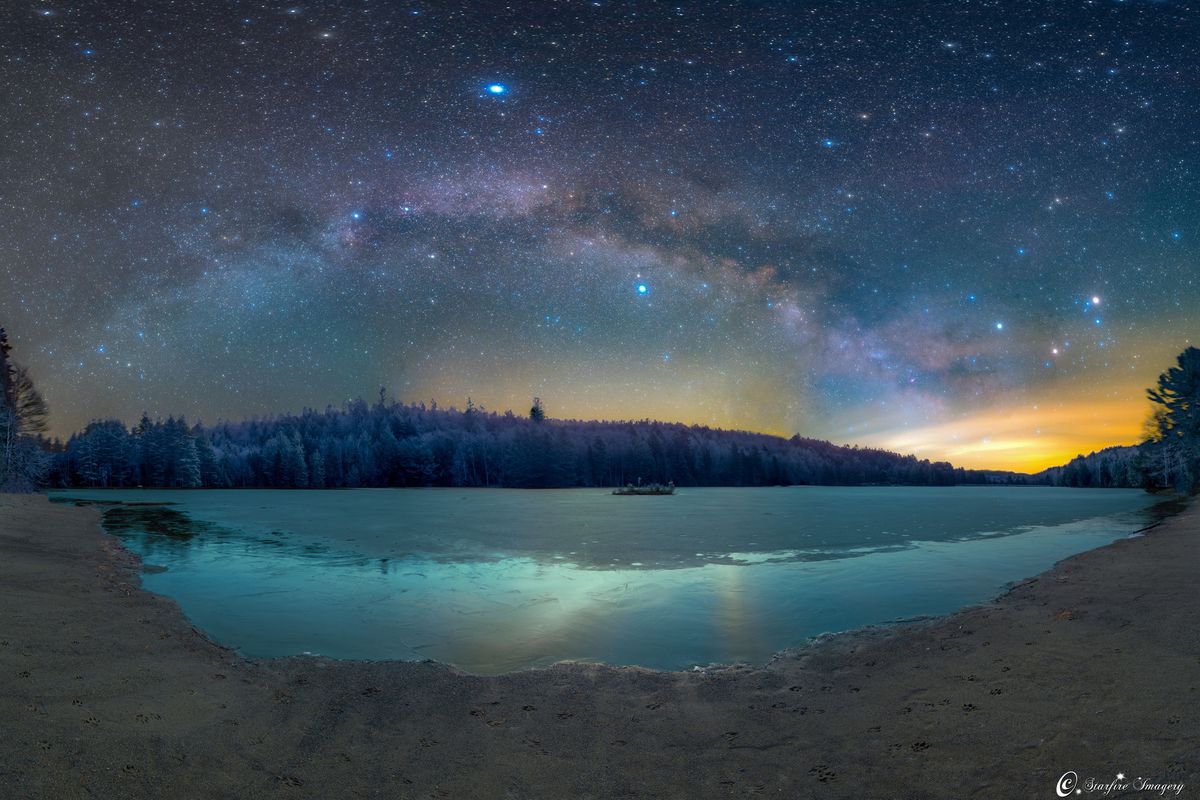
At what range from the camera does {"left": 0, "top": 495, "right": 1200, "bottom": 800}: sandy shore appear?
19.5ft

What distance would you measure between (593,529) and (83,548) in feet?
90.1

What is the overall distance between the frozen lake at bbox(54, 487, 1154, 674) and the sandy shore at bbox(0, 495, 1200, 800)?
1.79 m

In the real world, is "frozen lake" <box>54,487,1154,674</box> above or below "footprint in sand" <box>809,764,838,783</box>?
below

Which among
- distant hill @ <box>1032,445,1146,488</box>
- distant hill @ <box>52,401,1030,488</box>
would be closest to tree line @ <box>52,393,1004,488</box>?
distant hill @ <box>52,401,1030,488</box>

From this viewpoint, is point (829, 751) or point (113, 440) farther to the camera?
point (113, 440)

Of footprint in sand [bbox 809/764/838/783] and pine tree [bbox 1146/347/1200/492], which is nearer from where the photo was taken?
footprint in sand [bbox 809/764/838/783]

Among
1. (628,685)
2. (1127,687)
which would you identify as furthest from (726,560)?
(1127,687)

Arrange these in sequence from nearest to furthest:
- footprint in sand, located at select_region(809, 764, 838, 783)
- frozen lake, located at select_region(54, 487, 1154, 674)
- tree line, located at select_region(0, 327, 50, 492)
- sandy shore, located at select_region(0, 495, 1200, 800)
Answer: sandy shore, located at select_region(0, 495, 1200, 800) < footprint in sand, located at select_region(809, 764, 838, 783) < frozen lake, located at select_region(54, 487, 1154, 674) < tree line, located at select_region(0, 327, 50, 492)

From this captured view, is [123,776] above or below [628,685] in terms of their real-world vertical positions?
above

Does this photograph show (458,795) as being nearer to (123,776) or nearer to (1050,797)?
(123,776)

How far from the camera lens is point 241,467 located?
511 ft

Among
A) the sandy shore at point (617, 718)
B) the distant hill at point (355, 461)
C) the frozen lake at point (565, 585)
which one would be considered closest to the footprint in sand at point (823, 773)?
the sandy shore at point (617, 718)

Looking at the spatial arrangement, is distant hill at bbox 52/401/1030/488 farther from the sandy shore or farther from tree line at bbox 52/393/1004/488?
the sandy shore

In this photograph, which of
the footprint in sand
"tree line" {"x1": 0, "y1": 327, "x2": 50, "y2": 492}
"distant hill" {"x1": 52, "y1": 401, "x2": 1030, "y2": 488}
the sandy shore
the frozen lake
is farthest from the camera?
"distant hill" {"x1": 52, "y1": 401, "x2": 1030, "y2": 488}
